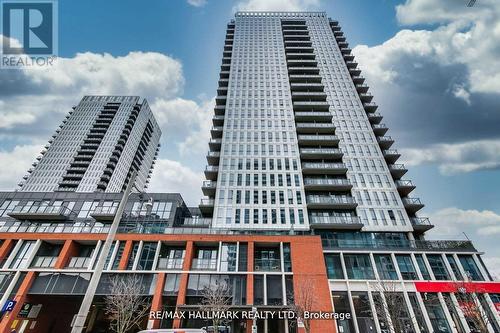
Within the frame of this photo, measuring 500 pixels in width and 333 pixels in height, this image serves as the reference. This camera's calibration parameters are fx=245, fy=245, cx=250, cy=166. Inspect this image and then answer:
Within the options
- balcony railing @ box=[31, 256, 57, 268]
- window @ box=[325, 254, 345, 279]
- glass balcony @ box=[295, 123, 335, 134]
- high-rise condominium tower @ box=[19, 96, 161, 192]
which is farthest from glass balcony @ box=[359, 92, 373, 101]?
high-rise condominium tower @ box=[19, 96, 161, 192]

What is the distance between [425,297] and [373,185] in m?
18.2

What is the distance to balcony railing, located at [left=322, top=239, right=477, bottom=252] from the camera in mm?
30516

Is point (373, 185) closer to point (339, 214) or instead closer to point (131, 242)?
point (339, 214)

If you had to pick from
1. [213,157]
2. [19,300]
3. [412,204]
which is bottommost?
[19,300]

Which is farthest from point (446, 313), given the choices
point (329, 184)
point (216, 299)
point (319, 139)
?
point (319, 139)

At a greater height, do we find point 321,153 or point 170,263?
point 321,153

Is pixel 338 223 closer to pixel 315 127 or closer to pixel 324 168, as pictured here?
pixel 324 168

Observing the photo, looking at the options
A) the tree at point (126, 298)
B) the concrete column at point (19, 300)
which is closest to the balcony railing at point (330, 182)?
the tree at point (126, 298)

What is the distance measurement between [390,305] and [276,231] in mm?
15822

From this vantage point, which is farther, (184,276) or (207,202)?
(207,202)

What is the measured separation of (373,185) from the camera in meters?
41.0

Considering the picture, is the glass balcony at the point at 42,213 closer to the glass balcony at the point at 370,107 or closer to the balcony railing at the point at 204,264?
the balcony railing at the point at 204,264

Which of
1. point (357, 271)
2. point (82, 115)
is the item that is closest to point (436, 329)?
point (357, 271)

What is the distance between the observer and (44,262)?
88.5ft
